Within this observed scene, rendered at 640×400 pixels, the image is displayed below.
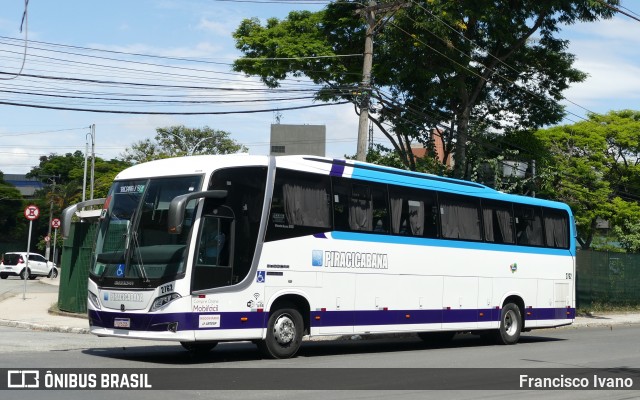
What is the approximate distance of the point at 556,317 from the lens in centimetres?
2278

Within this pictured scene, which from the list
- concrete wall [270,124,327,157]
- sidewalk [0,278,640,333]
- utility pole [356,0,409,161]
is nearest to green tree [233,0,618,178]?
utility pole [356,0,409,161]

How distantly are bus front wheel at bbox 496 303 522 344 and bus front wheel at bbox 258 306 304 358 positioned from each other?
7222 mm

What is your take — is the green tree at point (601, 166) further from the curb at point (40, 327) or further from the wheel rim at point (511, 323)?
the curb at point (40, 327)

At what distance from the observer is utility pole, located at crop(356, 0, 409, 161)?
23688 millimetres

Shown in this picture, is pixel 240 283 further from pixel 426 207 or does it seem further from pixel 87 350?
pixel 426 207

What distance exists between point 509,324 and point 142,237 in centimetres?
1085

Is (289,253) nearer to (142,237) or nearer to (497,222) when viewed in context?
(142,237)

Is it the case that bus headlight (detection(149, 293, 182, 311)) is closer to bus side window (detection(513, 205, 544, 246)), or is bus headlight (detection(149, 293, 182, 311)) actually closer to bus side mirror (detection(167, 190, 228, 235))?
bus side mirror (detection(167, 190, 228, 235))

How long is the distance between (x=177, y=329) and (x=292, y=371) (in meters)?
1.95

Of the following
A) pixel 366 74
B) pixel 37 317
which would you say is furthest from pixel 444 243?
pixel 37 317

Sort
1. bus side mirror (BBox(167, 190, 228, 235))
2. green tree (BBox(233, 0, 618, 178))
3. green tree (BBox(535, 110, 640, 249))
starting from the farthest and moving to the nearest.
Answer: green tree (BBox(535, 110, 640, 249)), green tree (BBox(233, 0, 618, 178)), bus side mirror (BBox(167, 190, 228, 235))

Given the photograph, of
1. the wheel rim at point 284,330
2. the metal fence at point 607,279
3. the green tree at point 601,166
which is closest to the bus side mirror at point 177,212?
the wheel rim at point 284,330

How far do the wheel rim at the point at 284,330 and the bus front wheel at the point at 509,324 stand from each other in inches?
290

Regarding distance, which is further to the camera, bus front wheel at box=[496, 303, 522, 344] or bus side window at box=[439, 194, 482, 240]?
bus front wheel at box=[496, 303, 522, 344]
